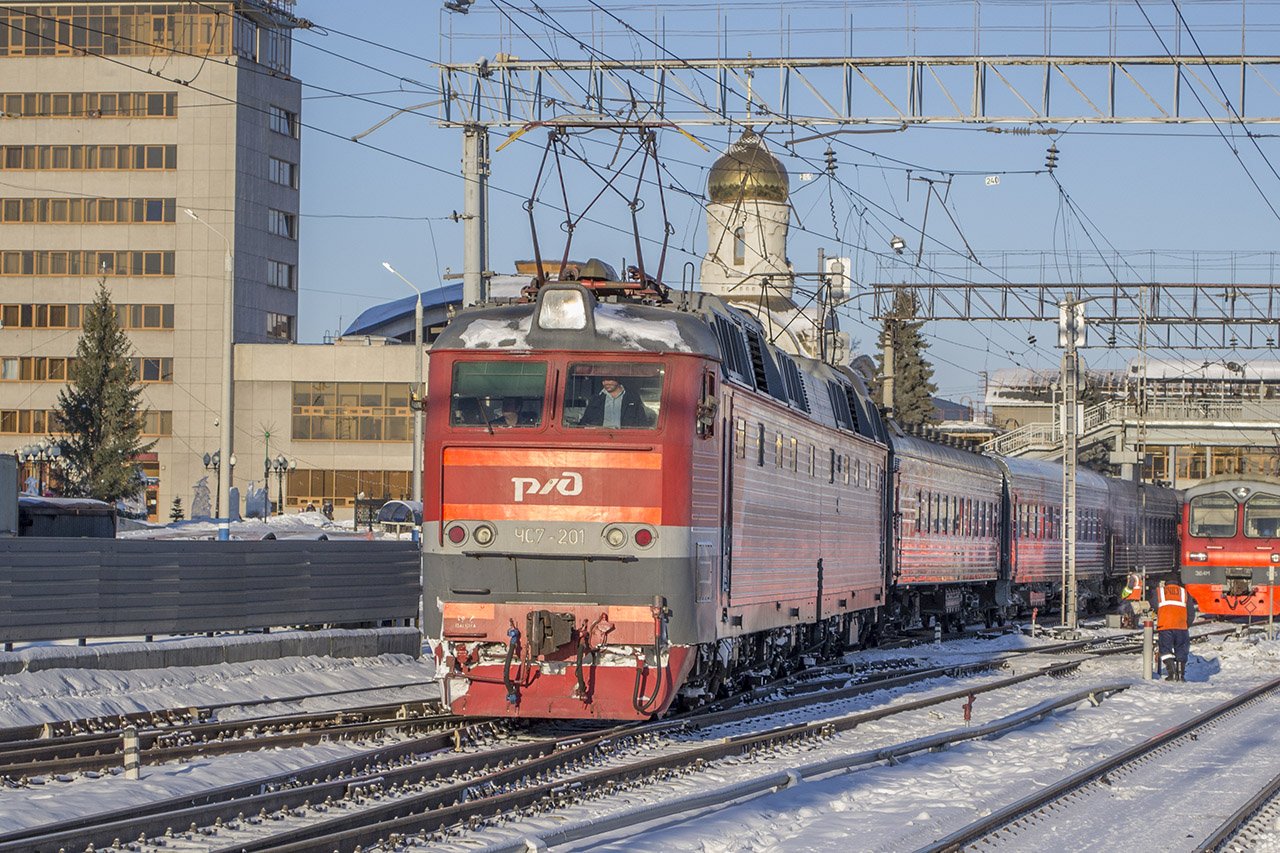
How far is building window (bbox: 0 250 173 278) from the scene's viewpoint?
81.6 meters

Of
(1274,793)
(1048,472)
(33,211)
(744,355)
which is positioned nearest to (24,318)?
(33,211)

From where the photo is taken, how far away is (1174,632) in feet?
80.8

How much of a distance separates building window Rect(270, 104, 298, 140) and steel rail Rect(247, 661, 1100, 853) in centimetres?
6891

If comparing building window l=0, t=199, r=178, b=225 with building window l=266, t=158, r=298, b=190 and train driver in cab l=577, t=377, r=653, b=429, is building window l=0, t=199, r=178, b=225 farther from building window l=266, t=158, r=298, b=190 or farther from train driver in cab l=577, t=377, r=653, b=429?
train driver in cab l=577, t=377, r=653, b=429

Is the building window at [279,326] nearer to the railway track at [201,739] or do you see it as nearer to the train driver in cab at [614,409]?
the railway track at [201,739]

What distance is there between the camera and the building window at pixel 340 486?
3162 inches

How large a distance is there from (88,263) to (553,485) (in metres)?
71.7

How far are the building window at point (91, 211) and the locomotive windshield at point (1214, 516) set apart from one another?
178ft

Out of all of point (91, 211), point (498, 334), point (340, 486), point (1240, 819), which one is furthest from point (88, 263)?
point (1240, 819)

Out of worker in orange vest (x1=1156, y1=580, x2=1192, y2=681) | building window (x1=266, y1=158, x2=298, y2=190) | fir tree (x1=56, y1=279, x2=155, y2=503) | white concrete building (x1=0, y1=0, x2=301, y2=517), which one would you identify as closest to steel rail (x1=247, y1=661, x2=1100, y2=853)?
worker in orange vest (x1=1156, y1=580, x2=1192, y2=681)

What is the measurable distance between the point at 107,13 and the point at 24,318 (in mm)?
14574

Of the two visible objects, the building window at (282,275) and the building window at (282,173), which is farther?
the building window at (282,275)

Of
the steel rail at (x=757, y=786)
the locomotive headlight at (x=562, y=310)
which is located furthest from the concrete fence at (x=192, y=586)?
the steel rail at (x=757, y=786)

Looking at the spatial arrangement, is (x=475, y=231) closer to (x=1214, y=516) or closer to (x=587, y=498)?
(x=587, y=498)
